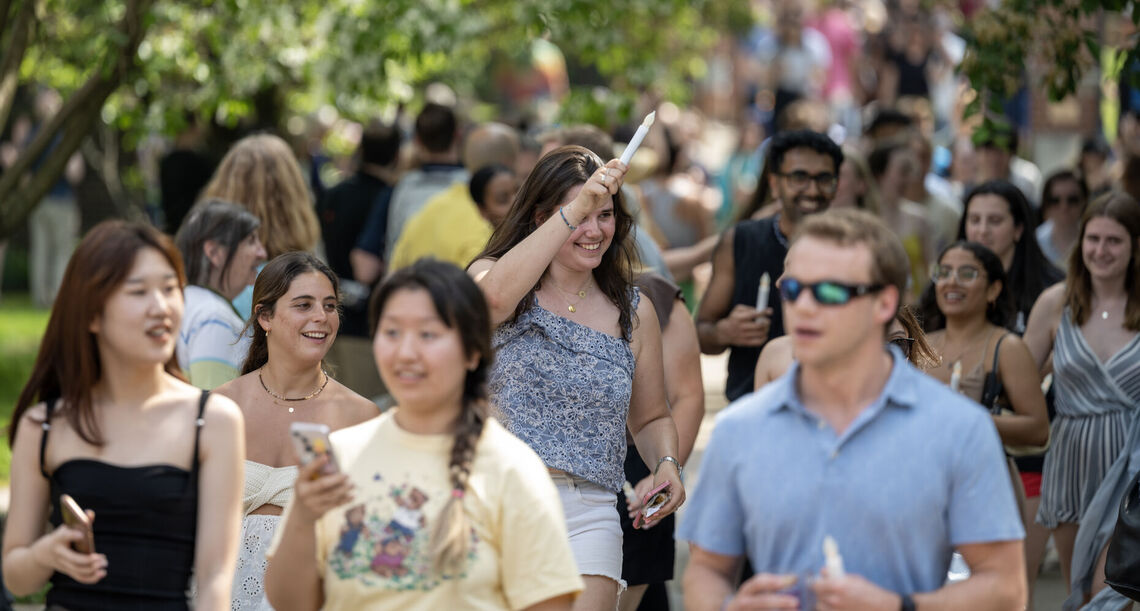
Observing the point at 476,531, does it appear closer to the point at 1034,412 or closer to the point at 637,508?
the point at 637,508

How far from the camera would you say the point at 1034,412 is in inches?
239

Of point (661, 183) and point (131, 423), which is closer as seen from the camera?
point (131, 423)

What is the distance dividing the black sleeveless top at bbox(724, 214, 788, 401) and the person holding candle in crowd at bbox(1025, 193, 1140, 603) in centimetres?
125

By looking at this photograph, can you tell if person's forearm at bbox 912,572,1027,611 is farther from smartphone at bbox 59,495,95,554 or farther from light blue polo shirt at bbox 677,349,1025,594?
smartphone at bbox 59,495,95,554

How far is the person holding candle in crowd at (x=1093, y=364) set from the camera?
6.34m

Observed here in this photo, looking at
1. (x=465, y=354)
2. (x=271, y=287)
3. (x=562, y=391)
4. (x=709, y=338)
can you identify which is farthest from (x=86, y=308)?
(x=709, y=338)

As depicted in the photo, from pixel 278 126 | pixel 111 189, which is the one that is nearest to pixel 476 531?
pixel 278 126

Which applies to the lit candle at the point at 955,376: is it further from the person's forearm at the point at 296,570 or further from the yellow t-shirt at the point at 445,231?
the person's forearm at the point at 296,570

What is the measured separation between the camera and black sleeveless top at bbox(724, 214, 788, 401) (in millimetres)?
6480

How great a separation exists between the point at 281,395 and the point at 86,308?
137cm

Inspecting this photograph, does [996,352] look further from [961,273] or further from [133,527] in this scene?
[133,527]

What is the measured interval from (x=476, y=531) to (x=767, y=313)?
311 cm

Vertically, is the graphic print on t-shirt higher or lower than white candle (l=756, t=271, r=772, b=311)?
lower

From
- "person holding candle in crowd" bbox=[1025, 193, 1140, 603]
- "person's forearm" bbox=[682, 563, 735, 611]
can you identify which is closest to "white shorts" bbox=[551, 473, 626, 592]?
"person's forearm" bbox=[682, 563, 735, 611]
